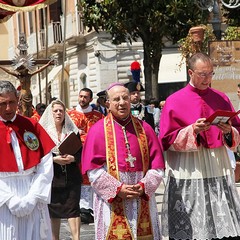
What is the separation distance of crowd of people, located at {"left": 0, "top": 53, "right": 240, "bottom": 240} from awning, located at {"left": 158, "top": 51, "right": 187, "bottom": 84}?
24972mm

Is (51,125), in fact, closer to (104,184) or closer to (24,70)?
(104,184)

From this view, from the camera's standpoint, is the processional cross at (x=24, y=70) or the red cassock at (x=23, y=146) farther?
the processional cross at (x=24, y=70)

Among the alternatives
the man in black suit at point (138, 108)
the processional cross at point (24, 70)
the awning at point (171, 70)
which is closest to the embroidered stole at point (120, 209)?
the man in black suit at point (138, 108)

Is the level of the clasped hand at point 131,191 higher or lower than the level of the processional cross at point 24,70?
lower

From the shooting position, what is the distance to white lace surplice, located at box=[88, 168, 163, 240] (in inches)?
261

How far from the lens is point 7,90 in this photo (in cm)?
643

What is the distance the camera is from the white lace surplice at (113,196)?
21.8ft

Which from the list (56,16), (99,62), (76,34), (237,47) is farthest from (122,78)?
(237,47)

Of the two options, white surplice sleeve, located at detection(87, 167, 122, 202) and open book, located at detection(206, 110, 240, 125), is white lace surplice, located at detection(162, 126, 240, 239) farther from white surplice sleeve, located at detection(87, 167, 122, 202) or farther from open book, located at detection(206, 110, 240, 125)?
white surplice sleeve, located at detection(87, 167, 122, 202)

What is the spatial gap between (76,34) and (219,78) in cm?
2189

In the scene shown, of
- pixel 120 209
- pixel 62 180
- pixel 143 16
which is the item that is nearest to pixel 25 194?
pixel 120 209

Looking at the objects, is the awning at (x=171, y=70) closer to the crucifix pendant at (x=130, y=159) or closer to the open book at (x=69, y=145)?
the open book at (x=69, y=145)

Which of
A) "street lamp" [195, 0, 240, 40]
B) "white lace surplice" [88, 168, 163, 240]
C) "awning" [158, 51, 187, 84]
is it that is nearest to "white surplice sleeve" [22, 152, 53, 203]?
"white lace surplice" [88, 168, 163, 240]

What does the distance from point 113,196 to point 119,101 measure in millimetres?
726
